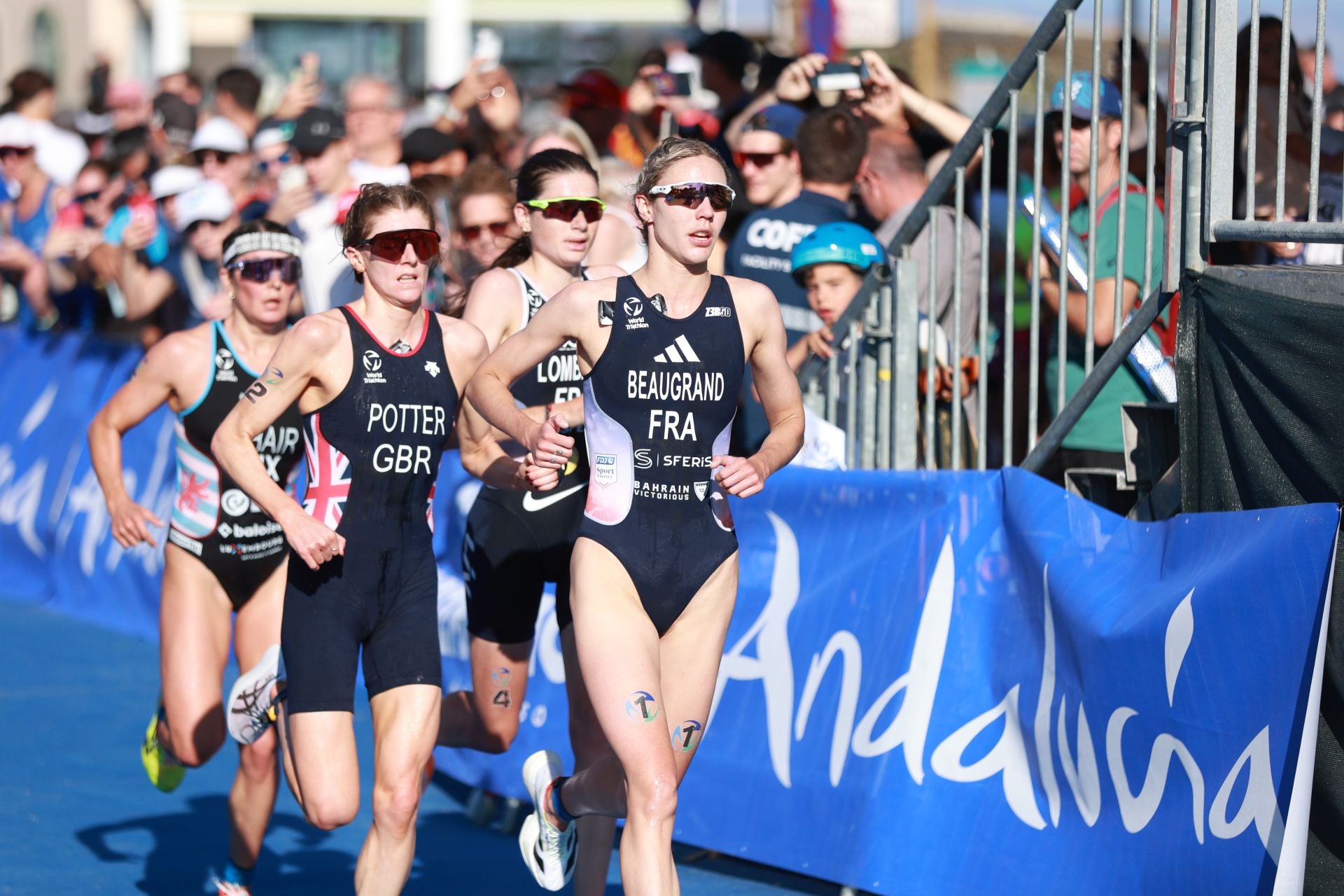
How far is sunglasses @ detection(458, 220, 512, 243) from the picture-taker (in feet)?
26.4

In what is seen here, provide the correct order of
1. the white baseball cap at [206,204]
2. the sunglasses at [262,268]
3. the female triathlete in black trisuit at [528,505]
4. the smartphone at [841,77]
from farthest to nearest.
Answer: the white baseball cap at [206,204] < the smartphone at [841,77] < the sunglasses at [262,268] < the female triathlete in black trisuit at [528,505]

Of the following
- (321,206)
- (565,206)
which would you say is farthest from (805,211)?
(321,206)

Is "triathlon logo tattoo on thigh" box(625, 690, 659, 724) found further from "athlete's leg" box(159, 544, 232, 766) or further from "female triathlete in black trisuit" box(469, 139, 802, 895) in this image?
"athlete's leg" box(159, 544, 232, 766)

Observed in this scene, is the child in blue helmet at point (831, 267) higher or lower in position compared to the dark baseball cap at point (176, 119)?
lower

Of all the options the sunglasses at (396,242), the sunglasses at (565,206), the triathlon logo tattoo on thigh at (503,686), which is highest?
the sunglasses at (565,206)

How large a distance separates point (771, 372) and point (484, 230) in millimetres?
3035

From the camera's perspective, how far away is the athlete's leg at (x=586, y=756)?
5.82m

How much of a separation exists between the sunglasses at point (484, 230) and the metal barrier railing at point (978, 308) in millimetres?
1474

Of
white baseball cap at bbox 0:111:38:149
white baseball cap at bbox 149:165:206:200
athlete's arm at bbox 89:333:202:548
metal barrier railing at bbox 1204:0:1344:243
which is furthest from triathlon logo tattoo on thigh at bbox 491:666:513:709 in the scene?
white baseball cap at bbox 0:111:38:149

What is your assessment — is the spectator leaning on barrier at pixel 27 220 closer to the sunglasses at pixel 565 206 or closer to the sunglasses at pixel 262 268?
the sunglasses at pixel 262 268

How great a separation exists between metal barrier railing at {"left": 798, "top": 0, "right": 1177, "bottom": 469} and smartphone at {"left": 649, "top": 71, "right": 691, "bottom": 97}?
3169mm

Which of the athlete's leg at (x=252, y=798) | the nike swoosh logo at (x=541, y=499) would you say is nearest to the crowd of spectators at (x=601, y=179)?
the nike swoosh logo at (x=541, y=499)

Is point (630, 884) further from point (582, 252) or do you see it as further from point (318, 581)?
point (582, 252)

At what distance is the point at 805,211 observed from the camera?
8414mm
